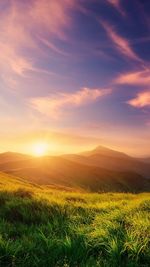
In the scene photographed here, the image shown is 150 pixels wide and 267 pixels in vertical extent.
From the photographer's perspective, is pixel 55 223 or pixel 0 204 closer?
pixel 55 223

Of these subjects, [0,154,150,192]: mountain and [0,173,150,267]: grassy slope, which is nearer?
[0,173,150,267]: grassy slope

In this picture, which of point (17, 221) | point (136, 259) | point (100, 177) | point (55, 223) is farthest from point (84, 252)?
point (100, 177)

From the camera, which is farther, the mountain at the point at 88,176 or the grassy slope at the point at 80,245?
the mountain at the point at 88,176

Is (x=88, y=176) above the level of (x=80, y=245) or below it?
above

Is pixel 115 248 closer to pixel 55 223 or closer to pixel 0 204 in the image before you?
pixel 55 223

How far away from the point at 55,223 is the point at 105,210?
3.44 m

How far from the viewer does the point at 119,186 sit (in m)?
140

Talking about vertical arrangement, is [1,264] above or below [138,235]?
below

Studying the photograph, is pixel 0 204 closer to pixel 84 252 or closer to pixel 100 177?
pixel 84 252

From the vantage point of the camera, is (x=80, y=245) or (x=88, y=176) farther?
(x=88, y=176)

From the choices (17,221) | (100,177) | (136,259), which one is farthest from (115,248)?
(100,177)

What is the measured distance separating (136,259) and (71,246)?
163 cm

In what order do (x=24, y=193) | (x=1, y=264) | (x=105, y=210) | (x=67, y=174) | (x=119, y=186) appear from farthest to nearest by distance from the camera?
1. (x=119, y=186)
2. (x=67, y=174)
3. (x=24, y=193)
4. (x=105, y=210)
5. (x=1, y=264)

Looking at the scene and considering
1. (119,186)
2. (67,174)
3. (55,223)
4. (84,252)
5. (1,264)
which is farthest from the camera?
A: (119,186)
